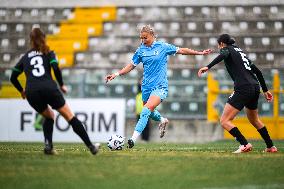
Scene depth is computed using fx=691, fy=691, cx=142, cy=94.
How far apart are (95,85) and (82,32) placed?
5.83 metres

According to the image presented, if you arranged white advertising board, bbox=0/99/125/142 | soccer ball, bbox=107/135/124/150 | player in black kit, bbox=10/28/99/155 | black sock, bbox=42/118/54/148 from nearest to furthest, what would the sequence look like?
→ player in black kit, bbox=10/28/99/155 < black sock, bbox=42/118/54/148 < soccer ball, bbox=107/135/124/150 < white advertising board, bbox=0/99/125/142

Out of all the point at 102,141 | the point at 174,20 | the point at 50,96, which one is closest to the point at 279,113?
the point at 102,141

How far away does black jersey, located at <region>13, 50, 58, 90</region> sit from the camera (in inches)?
393

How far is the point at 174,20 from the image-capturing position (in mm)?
27500

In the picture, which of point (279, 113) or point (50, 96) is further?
point (279, 113)

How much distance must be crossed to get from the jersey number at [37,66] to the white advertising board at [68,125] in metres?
11.1

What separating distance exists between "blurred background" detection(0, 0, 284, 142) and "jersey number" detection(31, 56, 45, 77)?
39.5ft

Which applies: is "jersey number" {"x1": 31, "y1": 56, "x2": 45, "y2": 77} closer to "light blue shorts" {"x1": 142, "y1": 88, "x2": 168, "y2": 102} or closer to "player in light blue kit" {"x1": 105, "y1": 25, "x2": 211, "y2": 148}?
"player in light blue kit" {"x1": 105, "y1": 25, "x2": 211, "y2": 148}

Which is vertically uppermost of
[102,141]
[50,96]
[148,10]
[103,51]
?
[148,10]

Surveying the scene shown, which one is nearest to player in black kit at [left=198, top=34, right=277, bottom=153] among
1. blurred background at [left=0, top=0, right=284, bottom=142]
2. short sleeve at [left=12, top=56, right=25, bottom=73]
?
short sleeve at [left=12, top=56, right=25, bottom=73]

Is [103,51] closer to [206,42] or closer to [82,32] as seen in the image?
[82,32]

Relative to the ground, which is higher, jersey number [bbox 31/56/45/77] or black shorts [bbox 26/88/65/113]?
jersey number [bbox 31/56/45/77]

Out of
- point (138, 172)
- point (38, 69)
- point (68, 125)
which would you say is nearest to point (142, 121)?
point (38, 69)

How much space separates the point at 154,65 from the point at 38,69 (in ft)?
10.5
